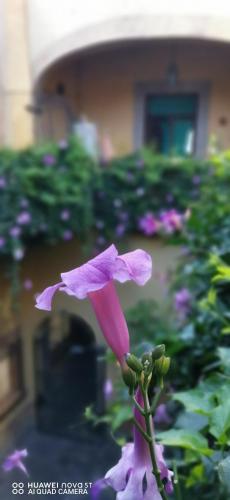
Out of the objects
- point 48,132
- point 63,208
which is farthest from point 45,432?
point 48,132

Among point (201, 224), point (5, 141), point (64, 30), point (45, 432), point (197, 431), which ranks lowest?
point (45, 432)

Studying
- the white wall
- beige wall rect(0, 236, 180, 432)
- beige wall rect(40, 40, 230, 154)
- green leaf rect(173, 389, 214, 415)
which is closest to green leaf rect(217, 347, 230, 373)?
green leaf rect(173, 389, 214, 415)

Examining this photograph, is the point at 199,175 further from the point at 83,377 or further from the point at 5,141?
the point at 83,377

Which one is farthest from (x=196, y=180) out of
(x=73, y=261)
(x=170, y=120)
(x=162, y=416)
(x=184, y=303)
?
(x=162, y=416)

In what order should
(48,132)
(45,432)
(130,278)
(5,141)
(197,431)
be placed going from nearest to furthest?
(130,278) → (197,431) → (45,432) → (5,141) → (48,132)

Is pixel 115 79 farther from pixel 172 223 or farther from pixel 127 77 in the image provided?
pixel 172 223

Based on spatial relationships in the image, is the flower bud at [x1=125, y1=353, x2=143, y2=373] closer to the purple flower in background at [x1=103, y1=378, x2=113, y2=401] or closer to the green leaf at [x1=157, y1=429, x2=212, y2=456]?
the green leaf at [x1=157, y1=429, x2=212, y2=456]
